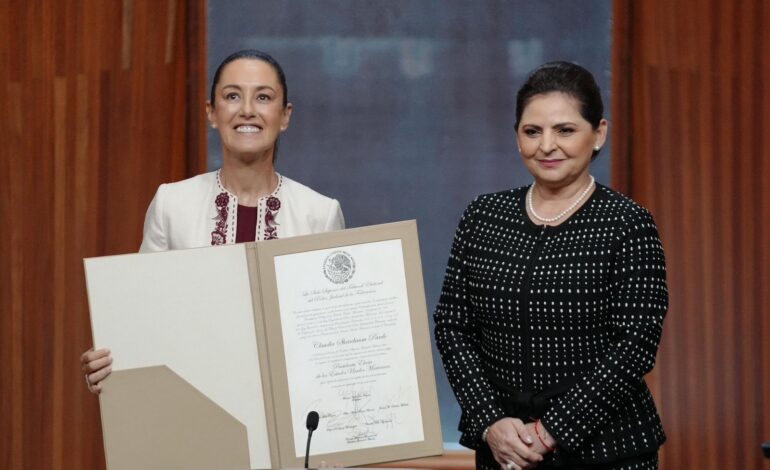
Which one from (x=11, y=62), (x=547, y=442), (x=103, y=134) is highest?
(x=11, y=62)

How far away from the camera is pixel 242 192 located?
2.29m

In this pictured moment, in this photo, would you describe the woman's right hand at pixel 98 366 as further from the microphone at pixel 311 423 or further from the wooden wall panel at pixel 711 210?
the wooden wall panel at pixel 711 210

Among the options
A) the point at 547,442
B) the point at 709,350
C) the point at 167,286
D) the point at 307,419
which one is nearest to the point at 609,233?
the point at 547,442

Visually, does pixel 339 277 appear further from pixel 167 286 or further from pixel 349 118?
pixel 349 118

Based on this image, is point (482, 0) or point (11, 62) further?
point (482, 0)

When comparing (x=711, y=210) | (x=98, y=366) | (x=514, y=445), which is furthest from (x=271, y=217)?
(x=711, y=210)

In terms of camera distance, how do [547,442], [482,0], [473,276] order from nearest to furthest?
[547,442] → [473,276] → [482,0]

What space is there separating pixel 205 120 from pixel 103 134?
33 centimetres

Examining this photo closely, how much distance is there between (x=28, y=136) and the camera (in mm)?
3213

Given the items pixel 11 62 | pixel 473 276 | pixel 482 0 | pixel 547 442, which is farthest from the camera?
pixel 482 0

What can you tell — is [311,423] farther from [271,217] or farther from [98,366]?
[271,217]

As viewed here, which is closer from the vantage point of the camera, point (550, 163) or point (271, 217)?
point (550, 163)

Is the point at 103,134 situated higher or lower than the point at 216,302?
higher

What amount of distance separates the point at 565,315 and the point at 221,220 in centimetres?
80
